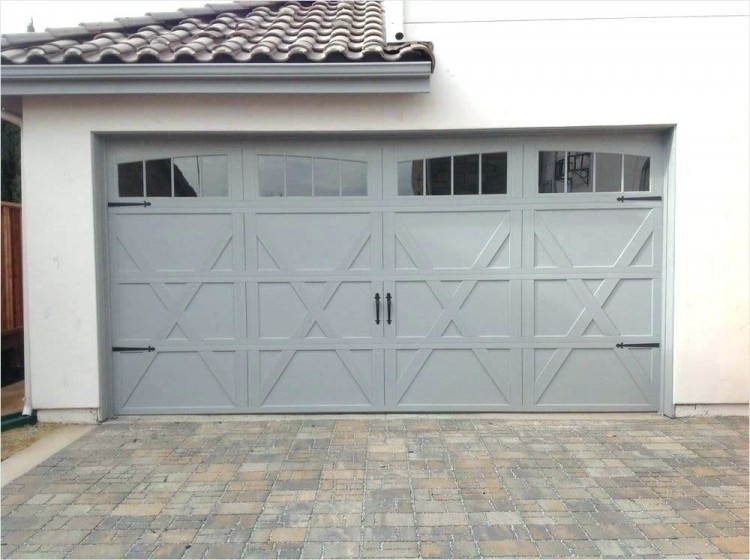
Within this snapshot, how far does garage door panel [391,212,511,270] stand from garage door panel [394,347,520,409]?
859 millimetres

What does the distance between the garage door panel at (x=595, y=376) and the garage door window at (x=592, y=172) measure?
158cm

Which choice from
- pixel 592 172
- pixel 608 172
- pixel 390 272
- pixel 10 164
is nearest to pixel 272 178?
pixel 390 272

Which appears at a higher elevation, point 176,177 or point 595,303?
point 176,177

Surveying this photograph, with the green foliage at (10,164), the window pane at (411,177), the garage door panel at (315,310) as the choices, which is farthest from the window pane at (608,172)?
the green foliage at (10,164)

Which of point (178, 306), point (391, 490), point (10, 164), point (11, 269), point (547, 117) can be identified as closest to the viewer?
point (391, 490)

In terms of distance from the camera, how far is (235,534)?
3514mm

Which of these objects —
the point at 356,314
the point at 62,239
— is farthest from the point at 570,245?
the point at 62,239

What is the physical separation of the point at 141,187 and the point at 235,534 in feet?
11.9

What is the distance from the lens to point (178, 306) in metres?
5.77

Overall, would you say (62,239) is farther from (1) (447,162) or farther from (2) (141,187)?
(1) (447,162)

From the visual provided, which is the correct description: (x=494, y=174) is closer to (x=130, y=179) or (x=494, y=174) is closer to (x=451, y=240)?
(x=451, y=240)

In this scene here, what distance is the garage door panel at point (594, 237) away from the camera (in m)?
5.68

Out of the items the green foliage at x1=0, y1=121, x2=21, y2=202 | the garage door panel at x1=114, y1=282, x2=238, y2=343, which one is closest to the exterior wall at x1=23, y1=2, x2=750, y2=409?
the garage door panel at x1=114, y1=282, x2=238, y2=343

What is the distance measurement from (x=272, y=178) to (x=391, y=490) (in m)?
3.18
